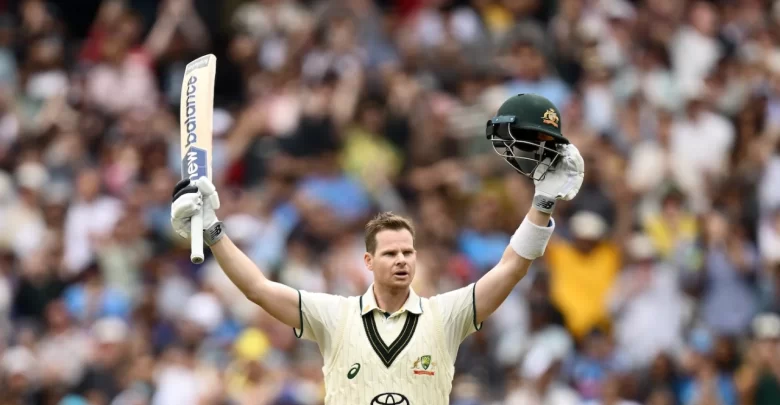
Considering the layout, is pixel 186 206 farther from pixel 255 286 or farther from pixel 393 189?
pixel 393 189

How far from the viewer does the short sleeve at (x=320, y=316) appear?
837cm

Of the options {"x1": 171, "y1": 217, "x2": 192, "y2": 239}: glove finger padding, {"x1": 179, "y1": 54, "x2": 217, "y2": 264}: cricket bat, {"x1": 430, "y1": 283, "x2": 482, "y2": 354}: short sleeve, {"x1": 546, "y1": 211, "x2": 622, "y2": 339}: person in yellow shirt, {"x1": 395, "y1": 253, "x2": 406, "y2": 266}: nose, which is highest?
{"x1": 546, "y1": 211, "x2": 622, "y2": 339}: person in yellow shirt

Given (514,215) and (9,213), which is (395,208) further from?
(9,213)

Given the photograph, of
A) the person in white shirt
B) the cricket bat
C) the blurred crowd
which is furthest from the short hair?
the blurred crowd

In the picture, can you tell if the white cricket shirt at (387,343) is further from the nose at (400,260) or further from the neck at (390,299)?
the nose at (400,260)

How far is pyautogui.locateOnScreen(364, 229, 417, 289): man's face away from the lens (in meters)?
8.30

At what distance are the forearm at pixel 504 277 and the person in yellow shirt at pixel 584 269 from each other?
650 cm

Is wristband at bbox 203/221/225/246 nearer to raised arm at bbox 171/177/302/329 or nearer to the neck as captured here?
raised arm at bbox 171/177/302/329

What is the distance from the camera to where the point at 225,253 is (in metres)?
8.26

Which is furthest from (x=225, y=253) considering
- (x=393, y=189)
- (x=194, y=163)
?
(x=393, y=189)

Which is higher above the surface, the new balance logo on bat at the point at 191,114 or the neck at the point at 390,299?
the new balance logo on bat at the point at 191,114

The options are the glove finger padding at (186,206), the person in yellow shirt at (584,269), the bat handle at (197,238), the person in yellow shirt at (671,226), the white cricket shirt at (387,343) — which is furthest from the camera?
the person in yellow shirt at (671,226)

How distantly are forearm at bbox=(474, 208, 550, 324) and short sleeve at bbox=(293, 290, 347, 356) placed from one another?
80cm

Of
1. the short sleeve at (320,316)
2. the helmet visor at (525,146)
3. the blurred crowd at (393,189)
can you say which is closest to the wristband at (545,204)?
the helmet visor at (525,146)
